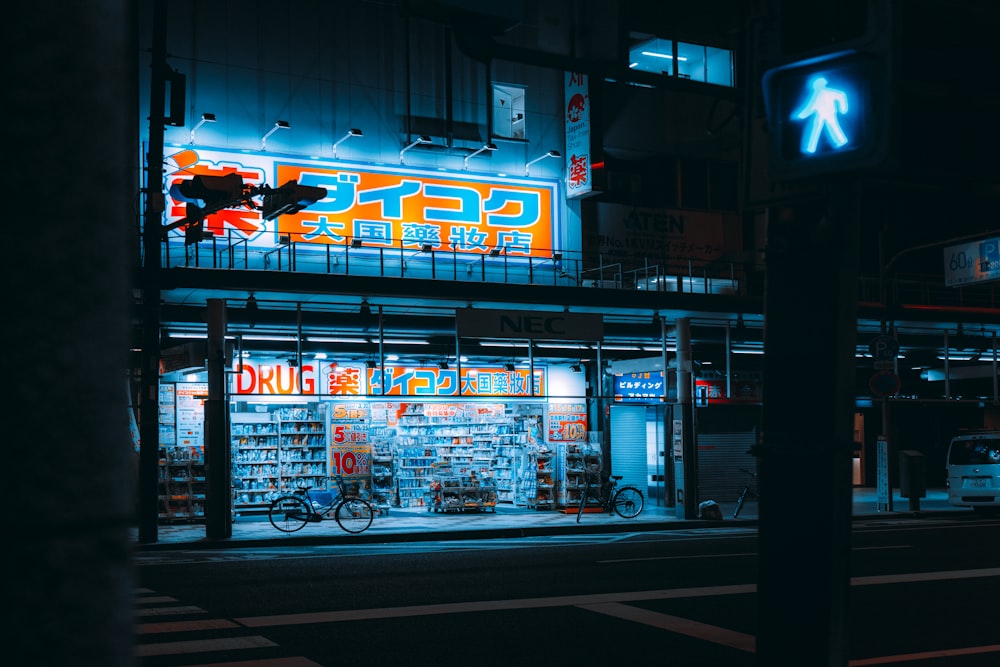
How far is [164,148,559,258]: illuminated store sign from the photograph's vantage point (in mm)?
26312

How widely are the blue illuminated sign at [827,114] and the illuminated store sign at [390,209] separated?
845 inches

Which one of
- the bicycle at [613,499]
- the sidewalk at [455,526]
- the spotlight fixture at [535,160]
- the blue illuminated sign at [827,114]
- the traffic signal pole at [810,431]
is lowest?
the sidewalk at [455,526]

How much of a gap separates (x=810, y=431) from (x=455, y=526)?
20.6 metres

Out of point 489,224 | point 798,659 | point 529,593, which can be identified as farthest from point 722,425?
point 798,659

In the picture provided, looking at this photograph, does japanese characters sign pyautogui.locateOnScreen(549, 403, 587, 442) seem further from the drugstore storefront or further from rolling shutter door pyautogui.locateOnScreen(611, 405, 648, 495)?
rolling shutter door pyautogui.locateOnScreen(611, 405, 648, 495)

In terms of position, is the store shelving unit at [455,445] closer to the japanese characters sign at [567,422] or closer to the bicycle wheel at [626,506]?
the japanese characters sign at [567,422]

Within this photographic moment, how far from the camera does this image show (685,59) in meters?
35.0

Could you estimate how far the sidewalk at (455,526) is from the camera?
21.8 m

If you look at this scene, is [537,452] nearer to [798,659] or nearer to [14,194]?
[798,659]

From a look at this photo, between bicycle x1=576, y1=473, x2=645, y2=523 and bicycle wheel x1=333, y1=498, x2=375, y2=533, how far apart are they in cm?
528

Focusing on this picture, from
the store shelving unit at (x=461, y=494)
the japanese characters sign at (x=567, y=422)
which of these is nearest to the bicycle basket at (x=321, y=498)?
the store shelving unit at (x=461, y=494)

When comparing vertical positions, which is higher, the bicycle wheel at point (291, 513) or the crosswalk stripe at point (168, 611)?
the crosswalk stripe at point (168, 611)

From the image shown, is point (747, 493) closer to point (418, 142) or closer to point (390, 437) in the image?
point (390, 437)

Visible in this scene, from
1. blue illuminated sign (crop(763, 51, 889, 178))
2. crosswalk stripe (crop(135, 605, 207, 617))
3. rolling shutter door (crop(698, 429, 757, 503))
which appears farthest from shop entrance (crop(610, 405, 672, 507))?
blue illuminated sign (crop(763, 51, 889, 178))
